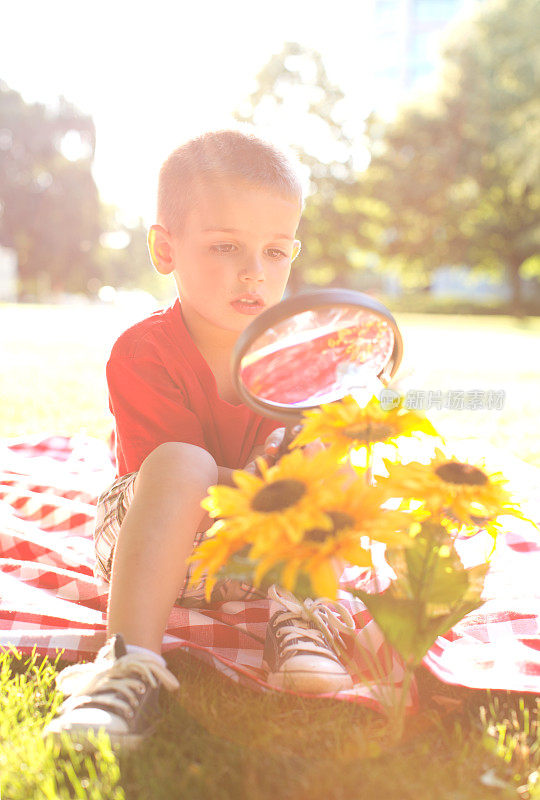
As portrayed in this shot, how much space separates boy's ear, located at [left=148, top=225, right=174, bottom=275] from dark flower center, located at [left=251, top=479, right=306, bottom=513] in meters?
1.01

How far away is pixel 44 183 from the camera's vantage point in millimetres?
29016

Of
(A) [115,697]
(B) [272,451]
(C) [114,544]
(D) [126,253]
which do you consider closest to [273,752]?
(A) [115,697]

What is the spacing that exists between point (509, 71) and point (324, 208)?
21.9 ft

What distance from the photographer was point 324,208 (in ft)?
77.7

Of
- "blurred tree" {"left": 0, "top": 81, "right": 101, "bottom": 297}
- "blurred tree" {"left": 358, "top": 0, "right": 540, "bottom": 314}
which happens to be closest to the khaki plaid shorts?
"blurred tree" {"left": 358, "top": 0, "right": 540, "bottom": 314}

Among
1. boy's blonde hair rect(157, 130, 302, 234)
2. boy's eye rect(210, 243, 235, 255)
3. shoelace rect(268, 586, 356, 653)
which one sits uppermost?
boy's blonde hair rect(157, 130, 302, 234)

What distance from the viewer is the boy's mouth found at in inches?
68.1

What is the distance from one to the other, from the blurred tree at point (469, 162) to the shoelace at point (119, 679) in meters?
19.8

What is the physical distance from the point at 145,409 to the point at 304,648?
625 millimetres

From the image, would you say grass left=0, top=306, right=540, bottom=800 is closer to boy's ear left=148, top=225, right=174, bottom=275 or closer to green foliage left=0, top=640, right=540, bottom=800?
green foliage left=0, top=640, right=540, bottom=800

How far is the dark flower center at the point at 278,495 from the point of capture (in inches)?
40.8

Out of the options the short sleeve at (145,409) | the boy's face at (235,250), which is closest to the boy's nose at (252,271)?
the boy's face at (235,250)

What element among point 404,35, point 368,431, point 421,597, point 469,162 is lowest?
point 421,597

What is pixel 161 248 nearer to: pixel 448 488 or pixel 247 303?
pixel 247 303
